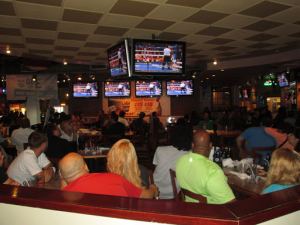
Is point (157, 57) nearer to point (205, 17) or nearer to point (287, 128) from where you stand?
point (205, 17)

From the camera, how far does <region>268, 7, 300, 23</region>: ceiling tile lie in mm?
4047

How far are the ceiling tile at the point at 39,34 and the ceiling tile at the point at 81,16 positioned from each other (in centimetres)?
95

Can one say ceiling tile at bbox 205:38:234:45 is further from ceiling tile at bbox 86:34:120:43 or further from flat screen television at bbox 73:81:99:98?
flat screen television at bbox 73:81:99:98

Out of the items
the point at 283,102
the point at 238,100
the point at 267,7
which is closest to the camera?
the point at 267,7

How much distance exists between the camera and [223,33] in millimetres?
5230

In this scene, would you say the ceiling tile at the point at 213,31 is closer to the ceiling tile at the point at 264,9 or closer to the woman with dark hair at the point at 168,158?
the ceiling tile at the point at 264,9

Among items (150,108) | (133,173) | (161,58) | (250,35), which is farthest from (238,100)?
(133,173)

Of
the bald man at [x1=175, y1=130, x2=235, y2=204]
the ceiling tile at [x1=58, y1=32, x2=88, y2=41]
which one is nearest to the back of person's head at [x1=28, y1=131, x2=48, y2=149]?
the bald man at [x1=175, y1=130, x2=235, y2=204]

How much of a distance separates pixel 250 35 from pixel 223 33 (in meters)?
0.67

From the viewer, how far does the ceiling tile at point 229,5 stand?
144 inches

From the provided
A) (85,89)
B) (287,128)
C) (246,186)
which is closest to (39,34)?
(246,186)

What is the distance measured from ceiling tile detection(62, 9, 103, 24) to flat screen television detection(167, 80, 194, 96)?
5.20m

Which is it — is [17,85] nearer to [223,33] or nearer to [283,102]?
[223,33]

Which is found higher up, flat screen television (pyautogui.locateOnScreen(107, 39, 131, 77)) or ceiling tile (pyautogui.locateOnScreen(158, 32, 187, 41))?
ceiling tile (pyautogui.locateOnScreen(158, 32, 187, 41))
